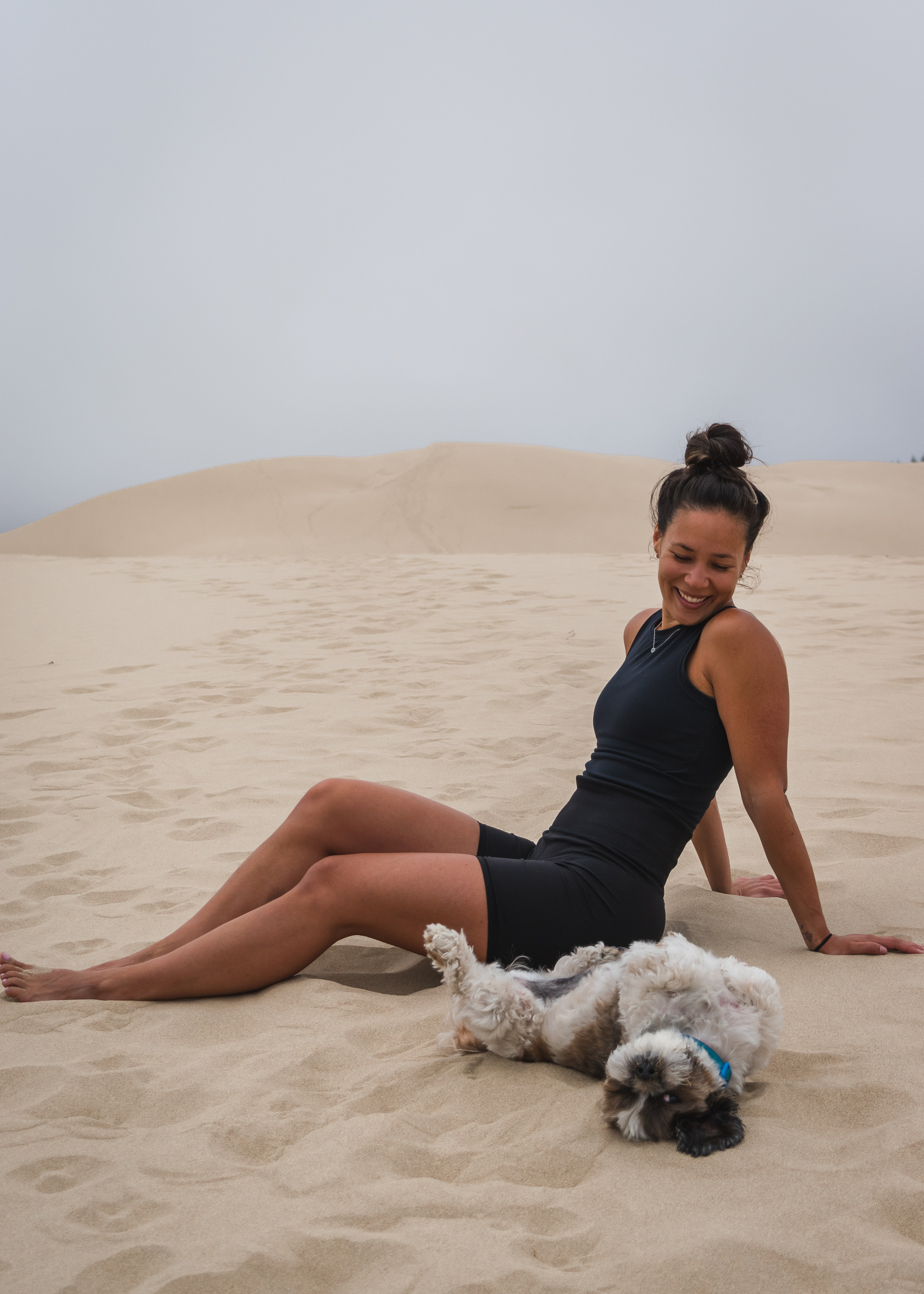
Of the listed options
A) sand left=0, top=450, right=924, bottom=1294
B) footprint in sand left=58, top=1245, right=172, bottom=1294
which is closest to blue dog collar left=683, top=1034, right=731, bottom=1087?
sand left=0, top=450, right=924, bottom=1294

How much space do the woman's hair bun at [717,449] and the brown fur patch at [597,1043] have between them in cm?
145

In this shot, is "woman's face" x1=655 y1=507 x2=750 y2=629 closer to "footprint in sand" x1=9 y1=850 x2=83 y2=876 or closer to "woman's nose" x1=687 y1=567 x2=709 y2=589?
"woman's nose" x1=687 y1=567 x2=709 y2=589

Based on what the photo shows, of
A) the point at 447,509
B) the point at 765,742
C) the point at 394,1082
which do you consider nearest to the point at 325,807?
the point at 394,1082

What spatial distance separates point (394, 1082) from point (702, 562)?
152cm

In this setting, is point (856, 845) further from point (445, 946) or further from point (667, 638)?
point (445, 946)

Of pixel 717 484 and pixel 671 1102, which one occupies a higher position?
pixel 717 484

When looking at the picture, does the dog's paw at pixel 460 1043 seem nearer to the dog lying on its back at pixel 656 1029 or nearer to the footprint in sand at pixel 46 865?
the dog lying on its back at pixel 656 1029

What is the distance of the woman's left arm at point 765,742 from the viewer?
Result: 234 centimetres

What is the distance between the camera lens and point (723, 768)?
100 inches

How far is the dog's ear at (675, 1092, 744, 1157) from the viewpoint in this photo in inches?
66.9

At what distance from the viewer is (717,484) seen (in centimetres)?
251

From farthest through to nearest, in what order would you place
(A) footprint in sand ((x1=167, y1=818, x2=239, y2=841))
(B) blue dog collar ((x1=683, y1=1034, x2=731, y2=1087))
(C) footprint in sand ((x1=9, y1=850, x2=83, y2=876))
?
(A) footprint in sand ((x1=167, y1=818, x2=239, y2=841)), (C) footprint in sand ((x1=9, y1=850, x2=83, y2=876)), (B) blue dog collar ((x1=683, y1=1034, x2=731, y2=1087))

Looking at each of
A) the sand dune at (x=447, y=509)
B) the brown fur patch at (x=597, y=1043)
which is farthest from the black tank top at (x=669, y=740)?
the sand dune at (x=447, y=509)

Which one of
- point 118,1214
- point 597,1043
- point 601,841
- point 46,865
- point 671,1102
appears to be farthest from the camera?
point 46,865
